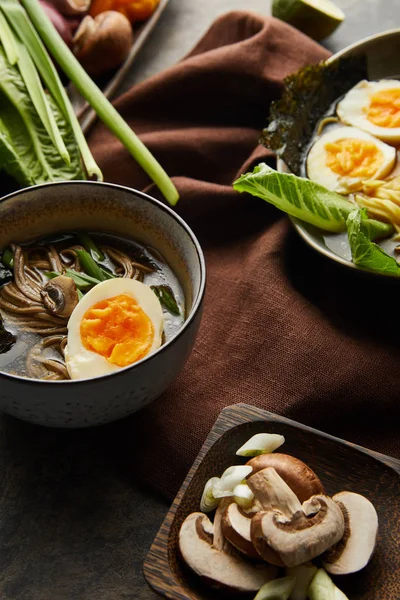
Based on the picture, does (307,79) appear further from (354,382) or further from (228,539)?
(228,539)

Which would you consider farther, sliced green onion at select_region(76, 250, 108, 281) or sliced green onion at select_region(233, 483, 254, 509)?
sliced green onion at select_region(76, 250, 108, 281)

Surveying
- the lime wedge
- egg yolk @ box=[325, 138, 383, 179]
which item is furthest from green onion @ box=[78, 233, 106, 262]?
Answer: the lime wedge

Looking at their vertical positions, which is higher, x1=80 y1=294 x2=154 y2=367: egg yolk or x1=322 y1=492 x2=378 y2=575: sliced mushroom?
x1=80 y1=294 x2=154 y2=367: egg yolk

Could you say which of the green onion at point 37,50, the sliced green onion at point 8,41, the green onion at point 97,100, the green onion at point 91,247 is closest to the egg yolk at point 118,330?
the green onion at point 91,247

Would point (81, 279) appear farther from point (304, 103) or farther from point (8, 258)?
point (304, 103)

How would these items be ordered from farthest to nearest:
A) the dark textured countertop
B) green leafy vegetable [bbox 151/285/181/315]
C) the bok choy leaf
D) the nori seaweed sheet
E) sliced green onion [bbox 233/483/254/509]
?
the nori seaweed sheet
the bok choy leaf
green leafy vegetable [bbox 151/285/181/315]
the dark textured countertop
sliced green onion [bbox 233/483/254/509]

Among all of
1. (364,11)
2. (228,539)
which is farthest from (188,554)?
(364,11)

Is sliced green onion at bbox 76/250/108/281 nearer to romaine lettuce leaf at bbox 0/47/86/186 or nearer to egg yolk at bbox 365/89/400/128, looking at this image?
romaine lettuce leaf at bbox 0/47/86/186

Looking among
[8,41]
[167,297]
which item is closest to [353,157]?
[167,297]
